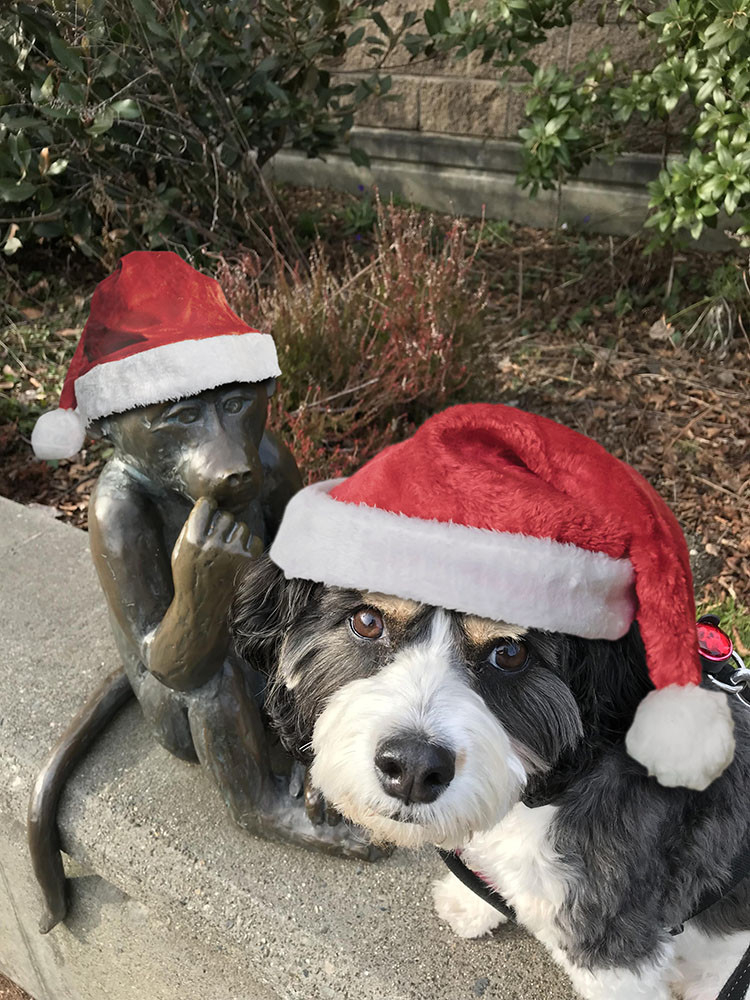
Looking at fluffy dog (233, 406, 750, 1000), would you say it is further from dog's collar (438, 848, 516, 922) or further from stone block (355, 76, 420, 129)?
stone block (355, 76, 420, 129)

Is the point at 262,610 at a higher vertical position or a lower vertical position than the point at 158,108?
lower

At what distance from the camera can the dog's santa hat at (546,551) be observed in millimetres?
1021

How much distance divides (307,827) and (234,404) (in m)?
0.81

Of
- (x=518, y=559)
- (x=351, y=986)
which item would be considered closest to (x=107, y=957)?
(x=351, y=986)

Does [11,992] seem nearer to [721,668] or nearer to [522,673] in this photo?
[522,673]

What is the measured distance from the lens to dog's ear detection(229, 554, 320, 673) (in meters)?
1.27

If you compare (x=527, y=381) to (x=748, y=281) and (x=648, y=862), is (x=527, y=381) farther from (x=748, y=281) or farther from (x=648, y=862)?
(x=648, y=862)

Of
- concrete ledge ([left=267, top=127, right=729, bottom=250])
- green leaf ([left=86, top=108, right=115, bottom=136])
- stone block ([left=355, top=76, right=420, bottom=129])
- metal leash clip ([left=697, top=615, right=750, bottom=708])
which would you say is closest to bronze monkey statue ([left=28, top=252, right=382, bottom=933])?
metal leash clip ([left=697, top=615, right=750, bottom=708])

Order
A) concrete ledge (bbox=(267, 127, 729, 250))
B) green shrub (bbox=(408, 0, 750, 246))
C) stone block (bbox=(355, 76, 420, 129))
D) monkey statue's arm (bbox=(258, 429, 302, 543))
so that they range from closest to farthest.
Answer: monkey statue's arm (bbox=(258, 429, 302, 543)) → green shrub (bbox=(408, 0, 750, 246)) → concrete ledge (bbox=(267, 127, 729, 250)) → stone block (bbox=(355, 76, 420, 129))

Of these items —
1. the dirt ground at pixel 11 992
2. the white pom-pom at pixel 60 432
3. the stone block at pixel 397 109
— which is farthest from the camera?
the stone block at pixel 397 109

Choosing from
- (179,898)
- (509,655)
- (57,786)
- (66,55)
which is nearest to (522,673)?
(509,655)

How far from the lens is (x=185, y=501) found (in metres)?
1.46

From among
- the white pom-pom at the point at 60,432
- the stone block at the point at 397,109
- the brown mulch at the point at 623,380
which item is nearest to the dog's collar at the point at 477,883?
the white pom-pom at the point at 60,432

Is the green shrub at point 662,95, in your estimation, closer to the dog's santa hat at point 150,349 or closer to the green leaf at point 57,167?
the green leaf at point 57,167
